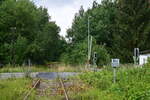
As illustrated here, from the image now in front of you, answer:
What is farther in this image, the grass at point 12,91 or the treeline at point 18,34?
the treeline at point 18,34

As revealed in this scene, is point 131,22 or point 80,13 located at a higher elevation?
point 80,13

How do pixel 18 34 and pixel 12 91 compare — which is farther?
pixel 18 34

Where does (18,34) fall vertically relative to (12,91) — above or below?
above

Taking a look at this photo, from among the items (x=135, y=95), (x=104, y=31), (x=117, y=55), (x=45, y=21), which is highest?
(x=45, y=21)

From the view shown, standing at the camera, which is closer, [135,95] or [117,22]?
[135,95]

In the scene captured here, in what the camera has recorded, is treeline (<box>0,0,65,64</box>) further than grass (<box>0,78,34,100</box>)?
Yes

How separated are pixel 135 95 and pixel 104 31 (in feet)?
186

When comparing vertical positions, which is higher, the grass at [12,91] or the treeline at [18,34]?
the treeline at [18,34]

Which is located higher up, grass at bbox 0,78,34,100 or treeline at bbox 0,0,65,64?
treeline at bbox 0,0,65,64

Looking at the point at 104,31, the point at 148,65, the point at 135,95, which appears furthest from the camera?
the point at 104,31

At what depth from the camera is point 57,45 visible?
86000 mm

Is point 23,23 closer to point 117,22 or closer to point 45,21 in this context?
point 117,22

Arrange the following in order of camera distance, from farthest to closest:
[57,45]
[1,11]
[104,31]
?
[57,45], [104,31], [1,11]

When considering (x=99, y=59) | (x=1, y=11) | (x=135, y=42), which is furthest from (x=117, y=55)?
(x=1, y=11)
